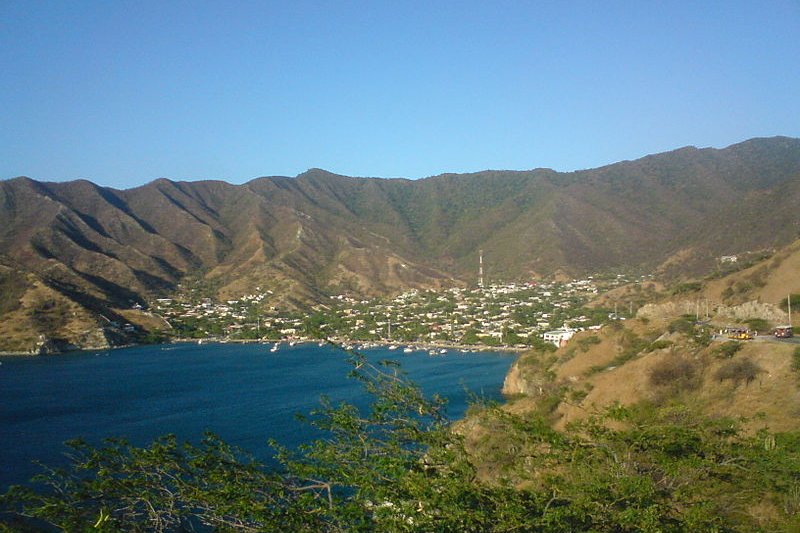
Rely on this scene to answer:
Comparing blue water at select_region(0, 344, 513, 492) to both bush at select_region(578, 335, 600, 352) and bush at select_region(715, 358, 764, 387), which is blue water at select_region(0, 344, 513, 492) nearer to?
bush at select_region(578, 335, 600, 352)

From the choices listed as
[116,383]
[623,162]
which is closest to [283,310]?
[116,383]

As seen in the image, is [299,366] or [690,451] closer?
[690,451]

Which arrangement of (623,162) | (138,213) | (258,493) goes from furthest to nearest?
(623,162)
(138,213)
(258,493)

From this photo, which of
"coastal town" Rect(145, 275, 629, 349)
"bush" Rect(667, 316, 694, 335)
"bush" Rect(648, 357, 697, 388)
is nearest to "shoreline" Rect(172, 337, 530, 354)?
"coastal town" Rect(145, 275, 629, 349)

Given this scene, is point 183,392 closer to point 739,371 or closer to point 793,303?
point 739,371

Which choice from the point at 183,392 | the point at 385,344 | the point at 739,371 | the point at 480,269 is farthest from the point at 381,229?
the point at 739,371

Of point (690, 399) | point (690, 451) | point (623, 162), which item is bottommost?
→ point (690, 399)

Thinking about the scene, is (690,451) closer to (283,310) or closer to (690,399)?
(690,399)
